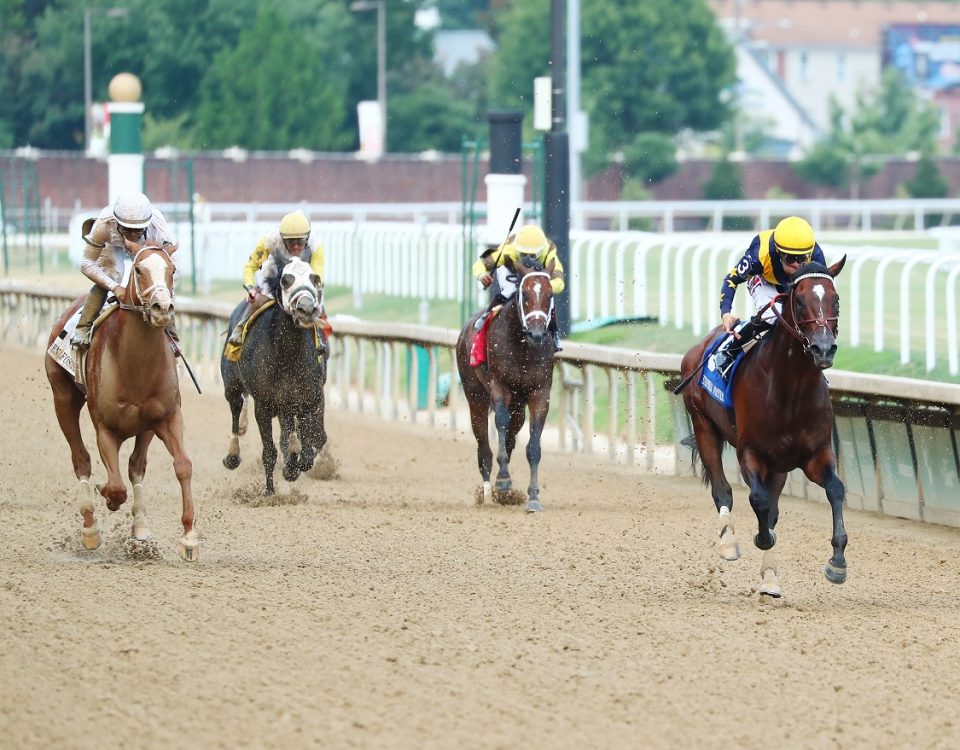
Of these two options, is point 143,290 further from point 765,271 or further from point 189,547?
point 765,271

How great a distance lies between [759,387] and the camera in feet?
27.2

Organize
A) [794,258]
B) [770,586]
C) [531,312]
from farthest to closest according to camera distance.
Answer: [531,312], [770,586], [794,258]

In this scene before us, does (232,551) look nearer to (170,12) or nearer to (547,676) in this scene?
(547,676)

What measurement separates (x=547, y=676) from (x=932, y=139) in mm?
67710

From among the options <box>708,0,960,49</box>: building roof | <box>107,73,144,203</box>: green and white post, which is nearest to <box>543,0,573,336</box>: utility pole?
<box>107,73,144,203</box>: green and white post

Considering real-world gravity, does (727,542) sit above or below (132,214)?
below

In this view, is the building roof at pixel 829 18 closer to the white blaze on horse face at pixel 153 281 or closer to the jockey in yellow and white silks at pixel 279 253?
the jockey in yellow and white silks at pixel 279 253

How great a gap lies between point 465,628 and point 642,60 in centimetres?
6017

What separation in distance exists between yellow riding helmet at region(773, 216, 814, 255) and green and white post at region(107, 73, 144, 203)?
15488mm

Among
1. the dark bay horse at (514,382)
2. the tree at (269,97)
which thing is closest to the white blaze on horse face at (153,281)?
the dark bay horse at (514,382)

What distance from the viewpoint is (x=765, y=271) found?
856 centimetres

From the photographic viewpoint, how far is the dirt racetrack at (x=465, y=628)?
587cm

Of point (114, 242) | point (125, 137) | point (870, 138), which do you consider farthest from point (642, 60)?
point (114, 242)

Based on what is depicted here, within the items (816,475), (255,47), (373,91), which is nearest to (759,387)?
(816,475)
